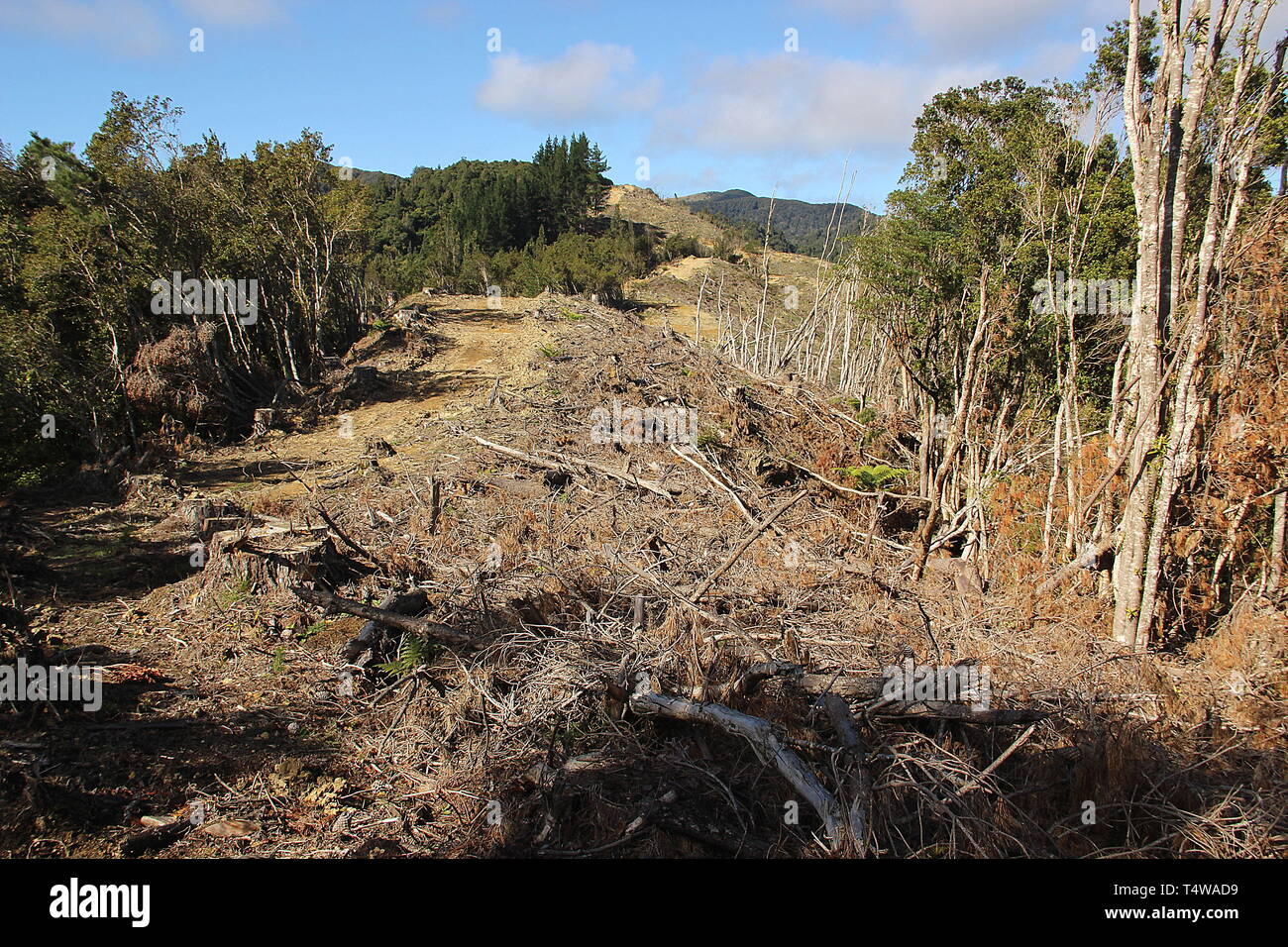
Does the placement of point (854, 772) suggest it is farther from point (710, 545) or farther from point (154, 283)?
point (154, 283)

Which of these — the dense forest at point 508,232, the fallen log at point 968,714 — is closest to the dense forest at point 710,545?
the fallen log at point 968,714

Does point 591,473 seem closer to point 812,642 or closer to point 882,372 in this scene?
point 812,642

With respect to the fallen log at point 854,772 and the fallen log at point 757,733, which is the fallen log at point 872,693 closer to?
the fallen log at point 854,772

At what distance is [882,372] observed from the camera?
1319 cm

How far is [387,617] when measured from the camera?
5.08 m

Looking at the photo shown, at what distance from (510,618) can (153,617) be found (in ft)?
9.87

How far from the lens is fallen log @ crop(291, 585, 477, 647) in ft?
16.0

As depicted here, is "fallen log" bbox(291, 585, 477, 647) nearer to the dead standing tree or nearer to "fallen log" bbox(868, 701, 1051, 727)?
"fallen log" bbox(868, 701, 1051, 727)

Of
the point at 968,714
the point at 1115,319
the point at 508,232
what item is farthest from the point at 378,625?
the point at 508,232

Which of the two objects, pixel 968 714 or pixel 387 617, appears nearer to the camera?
pixel 968 714

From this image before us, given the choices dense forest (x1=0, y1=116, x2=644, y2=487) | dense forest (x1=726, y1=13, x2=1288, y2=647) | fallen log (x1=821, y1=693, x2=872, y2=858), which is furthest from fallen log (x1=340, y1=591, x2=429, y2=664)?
dense forest (x1=0, y1=116, x2=644, y2=487)

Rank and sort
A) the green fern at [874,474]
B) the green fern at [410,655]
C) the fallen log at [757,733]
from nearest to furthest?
1. the fallen log at [757,733]
2. the green fern at [410,655]
3. the green fern at [874,474]

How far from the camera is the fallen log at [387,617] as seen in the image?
489cm
